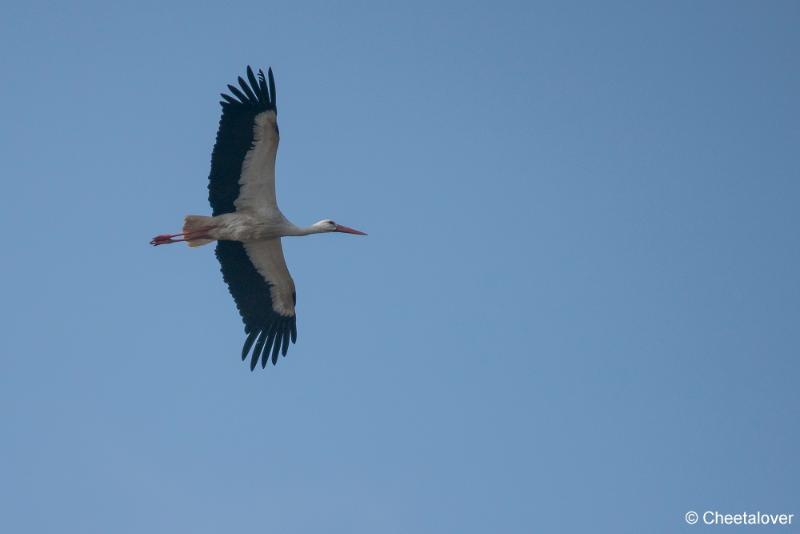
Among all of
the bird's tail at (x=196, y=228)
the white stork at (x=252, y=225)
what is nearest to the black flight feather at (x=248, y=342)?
the white stork at (x=252, y=225)

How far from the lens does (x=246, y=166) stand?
16.6 meters

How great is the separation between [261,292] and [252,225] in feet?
3.83

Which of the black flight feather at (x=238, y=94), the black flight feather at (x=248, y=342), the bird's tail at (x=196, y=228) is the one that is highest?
the black flight feather at (x=238, y=94)

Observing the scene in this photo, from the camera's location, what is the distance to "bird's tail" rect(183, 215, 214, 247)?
16.8 meters

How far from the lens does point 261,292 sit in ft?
58.3

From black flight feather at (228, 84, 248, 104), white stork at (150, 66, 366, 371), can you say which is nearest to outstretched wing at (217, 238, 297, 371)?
white stork at (150, 66, 366, 371)

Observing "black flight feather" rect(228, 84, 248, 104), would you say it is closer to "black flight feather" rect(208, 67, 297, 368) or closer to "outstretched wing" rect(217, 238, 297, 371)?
"black flight feather" rect(208, 67, 297, 368)

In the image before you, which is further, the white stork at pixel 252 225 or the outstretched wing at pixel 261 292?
the outstretched wing at pixel 261 292

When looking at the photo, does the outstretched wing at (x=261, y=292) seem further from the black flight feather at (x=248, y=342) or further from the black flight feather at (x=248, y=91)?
the black flight feather at (x=248, y=91)

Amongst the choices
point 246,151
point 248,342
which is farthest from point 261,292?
point 246,151

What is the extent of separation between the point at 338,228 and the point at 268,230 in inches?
55.4

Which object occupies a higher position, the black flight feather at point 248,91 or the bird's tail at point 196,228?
the black flight feather at point 248,91

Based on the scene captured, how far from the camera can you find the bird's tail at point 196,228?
661 inches

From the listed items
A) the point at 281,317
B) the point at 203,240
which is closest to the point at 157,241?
the point at 203,240
